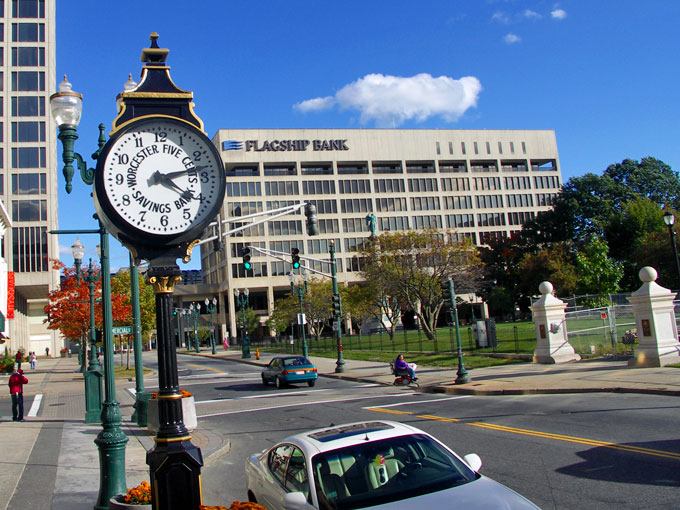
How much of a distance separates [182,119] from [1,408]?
909 inches

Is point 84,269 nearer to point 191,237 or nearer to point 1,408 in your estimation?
point 1,408

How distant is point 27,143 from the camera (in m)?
72.8

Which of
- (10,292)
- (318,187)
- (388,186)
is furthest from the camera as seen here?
(388,186)

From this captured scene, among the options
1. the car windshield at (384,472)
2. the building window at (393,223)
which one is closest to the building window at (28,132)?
the building window at (393,223)

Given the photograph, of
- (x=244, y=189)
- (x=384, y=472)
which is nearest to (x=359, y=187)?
(x=244, y=189)

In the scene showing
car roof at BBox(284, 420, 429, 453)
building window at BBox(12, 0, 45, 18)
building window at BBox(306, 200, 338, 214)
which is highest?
building window at BBox(12, 0, 45, 18)

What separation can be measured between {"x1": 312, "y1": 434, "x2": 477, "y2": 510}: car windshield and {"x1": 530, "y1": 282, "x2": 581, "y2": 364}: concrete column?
2131cm

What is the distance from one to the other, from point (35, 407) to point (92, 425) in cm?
797

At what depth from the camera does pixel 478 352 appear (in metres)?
32.7

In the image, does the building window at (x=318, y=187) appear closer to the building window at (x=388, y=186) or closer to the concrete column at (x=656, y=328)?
the building window at (x=388, y=186)

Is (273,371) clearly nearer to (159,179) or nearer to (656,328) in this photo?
(656,328)

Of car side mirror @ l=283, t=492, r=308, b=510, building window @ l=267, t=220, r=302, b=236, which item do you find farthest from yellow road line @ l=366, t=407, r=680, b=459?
building window @ l=267, t=220, r=302, b=236

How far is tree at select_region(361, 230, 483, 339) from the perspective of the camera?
1901 inches

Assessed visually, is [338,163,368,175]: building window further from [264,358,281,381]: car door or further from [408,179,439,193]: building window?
[264,358,281,381]: car door
